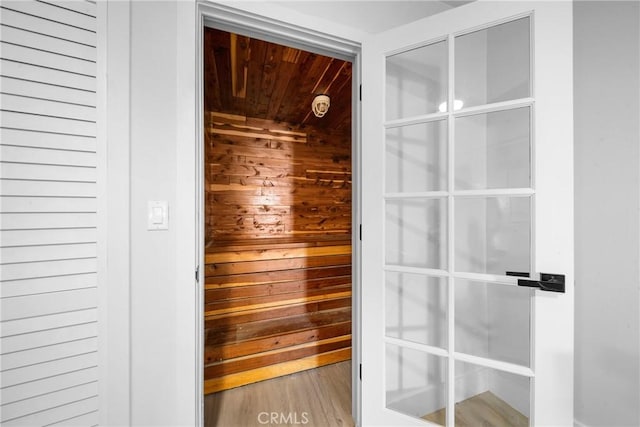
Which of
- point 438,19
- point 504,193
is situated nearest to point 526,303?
point 504,193

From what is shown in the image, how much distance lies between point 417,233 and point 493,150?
0.46m

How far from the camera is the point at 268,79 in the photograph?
233 cm

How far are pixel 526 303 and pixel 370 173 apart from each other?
2.70 feet

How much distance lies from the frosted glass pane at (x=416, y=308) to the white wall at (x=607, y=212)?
726mm

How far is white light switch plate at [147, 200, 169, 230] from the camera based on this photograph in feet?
3.50

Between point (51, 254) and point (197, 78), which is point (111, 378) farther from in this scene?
point (197, 78)

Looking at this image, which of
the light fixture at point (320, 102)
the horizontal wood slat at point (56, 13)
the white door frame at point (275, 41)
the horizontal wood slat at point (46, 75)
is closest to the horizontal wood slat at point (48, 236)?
the white door frame at point (275, 41)

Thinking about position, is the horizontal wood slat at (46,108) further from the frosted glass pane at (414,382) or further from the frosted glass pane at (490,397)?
the frosted glass pane at (490,397)

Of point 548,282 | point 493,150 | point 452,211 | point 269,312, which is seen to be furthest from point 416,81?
point 269,312

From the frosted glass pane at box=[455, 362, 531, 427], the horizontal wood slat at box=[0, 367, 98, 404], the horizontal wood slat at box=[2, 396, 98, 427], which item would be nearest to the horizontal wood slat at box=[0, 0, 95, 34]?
the horizontal wood slat at box=[0, 367, 98, 404]

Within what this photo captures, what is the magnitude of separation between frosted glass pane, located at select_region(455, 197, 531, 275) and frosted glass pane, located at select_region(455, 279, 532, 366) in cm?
8

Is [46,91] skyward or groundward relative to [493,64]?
groundward

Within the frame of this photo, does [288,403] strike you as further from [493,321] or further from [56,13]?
[56,13]

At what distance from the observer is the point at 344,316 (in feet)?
7.88
